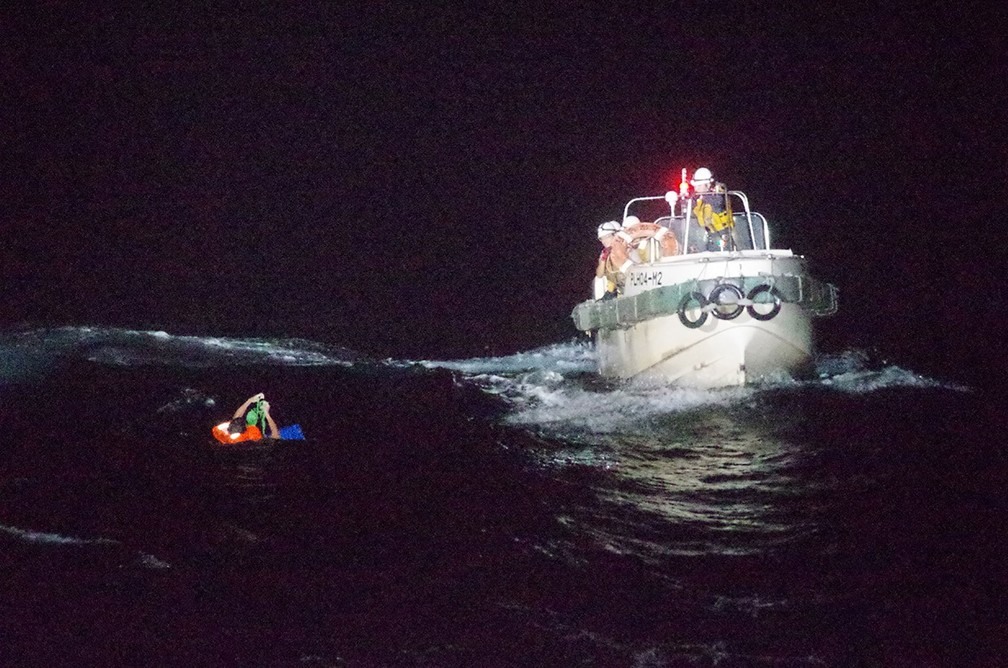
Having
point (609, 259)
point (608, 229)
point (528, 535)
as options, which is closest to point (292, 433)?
point (528, 535)

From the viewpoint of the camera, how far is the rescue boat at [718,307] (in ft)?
41.8

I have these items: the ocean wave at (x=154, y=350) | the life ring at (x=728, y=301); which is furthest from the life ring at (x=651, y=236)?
the ocean wave at (x=154, y=350)

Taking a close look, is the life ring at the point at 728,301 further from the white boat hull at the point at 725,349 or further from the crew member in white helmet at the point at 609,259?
the crew member in white helmet at the point at 609,259

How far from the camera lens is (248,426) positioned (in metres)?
11.7

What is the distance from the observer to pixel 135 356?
71.9 ft

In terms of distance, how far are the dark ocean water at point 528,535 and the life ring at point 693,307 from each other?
3.27 feet

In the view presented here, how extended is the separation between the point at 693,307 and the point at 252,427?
608 cm

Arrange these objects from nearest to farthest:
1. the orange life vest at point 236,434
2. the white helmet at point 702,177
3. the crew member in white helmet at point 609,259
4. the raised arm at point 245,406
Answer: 1. the orange life vest at point 236,434
2. the raised arm at point 245,406
3. the white helmet at point 702,177
4. the crew member in white helmet at point 609,259

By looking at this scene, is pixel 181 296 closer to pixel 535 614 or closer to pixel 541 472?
pixel 541 472

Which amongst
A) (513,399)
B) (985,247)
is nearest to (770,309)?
(513,399)

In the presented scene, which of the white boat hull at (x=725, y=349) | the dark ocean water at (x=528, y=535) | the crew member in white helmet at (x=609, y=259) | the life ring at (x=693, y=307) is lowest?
the dark ocean water at (x=528, y=535)

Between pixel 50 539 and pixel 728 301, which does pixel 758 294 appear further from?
pixel 50 539

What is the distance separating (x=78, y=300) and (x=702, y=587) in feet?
162

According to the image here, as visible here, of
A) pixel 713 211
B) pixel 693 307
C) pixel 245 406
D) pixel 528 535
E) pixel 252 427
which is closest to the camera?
pixel 528 535
